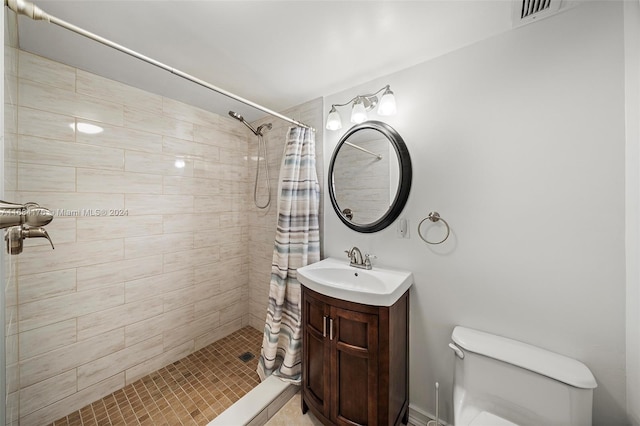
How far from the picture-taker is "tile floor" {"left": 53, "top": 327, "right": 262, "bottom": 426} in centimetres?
151

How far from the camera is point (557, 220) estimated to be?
3.67 ft

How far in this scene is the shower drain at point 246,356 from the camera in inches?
82.4

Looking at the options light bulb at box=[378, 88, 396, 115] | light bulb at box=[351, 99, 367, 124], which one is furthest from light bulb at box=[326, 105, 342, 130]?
light bulb at box=[378, 88, 396, 115]

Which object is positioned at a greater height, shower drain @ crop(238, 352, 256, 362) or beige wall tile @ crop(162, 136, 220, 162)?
beige wall tile @ crop(162, 136, 220, 162)

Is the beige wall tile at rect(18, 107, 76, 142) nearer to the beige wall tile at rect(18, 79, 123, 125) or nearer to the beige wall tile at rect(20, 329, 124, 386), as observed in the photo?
the beige wall tile at rect(18, 79, 123, 125)

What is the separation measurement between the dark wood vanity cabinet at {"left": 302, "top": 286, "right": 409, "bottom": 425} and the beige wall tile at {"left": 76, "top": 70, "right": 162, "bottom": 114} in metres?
1.90

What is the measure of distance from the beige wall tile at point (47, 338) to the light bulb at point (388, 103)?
2431 mm

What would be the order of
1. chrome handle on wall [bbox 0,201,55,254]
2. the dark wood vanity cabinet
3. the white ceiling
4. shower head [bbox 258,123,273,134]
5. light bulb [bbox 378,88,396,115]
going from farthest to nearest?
1. shower head [bbox 258,123,273,134]
2. light bulb [bbox 378,88,396,115]
3. the dark wood vanity cabinet
4. the white ceiling
5. chrome handle on wall [bbox 0,201,55,254]

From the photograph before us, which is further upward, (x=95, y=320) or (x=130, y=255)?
(x=130, y=255)

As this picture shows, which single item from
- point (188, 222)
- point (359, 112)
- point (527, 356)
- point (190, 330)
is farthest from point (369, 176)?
point (190, 330)

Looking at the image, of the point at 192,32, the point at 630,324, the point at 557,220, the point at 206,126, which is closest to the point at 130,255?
the point at 206,126

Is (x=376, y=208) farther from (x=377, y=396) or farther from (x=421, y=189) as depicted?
(x=377, y=396)

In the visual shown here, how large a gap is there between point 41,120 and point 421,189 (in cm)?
236

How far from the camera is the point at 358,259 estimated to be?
1721 millimetres
